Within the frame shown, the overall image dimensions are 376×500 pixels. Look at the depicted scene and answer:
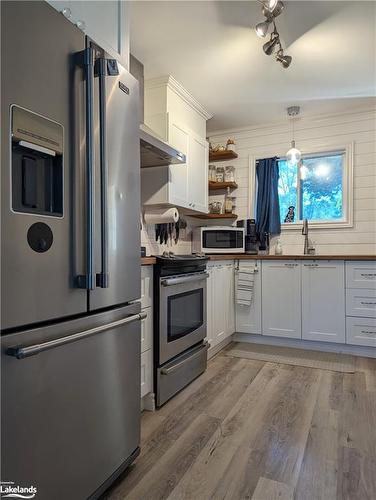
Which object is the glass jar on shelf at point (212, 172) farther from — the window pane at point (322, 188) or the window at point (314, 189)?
the window pane at point (322, 188)

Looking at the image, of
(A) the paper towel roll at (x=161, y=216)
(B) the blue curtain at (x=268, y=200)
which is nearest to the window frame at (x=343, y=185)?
(B) the blue curtain at (x=268, y=200)

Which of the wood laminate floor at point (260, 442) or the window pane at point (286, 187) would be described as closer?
the wood laminate floor at point (260, 442)

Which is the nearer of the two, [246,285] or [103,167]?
[103,167]

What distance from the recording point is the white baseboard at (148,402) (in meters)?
2.09

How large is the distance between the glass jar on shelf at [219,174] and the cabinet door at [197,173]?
0.63m

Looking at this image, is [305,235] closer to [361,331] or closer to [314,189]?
[314,189]

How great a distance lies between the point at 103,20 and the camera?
5.02 feet

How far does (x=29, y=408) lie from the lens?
3.17ft

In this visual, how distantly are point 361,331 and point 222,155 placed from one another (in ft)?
8.38

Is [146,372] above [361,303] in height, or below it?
below

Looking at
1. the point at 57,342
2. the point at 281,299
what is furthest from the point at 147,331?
the point at 281,299

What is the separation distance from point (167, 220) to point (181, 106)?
1.19 m

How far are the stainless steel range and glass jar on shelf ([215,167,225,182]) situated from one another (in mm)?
1834

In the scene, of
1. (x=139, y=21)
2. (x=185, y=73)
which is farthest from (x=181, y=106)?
(x=139, y=21)
